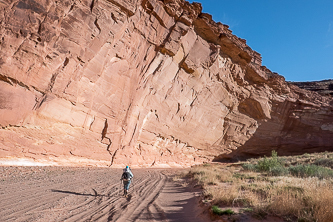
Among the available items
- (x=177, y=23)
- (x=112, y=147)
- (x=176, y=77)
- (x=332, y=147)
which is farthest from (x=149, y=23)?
(x=332, y=147)

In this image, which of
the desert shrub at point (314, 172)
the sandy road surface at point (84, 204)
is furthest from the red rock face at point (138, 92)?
the desert shrub at point (314, 172)

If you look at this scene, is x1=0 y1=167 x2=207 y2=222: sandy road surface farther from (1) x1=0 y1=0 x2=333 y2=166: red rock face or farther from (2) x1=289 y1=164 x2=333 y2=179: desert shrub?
(2) x1=289 y1=164 x2=333 y2=179: desert shrub

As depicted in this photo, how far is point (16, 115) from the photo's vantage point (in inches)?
508

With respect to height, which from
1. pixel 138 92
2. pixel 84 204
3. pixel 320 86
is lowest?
pixel 84 204

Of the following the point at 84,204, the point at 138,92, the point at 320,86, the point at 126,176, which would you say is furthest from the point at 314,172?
the point at 320,86

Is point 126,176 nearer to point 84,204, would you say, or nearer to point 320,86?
point 84,204

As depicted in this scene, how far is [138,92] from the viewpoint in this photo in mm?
20719

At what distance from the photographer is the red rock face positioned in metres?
13.7

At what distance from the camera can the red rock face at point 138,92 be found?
13734 millimetres

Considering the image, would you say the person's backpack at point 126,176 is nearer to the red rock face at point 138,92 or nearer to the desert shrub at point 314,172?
the red rock face at point 138,92

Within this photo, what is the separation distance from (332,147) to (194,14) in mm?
30265

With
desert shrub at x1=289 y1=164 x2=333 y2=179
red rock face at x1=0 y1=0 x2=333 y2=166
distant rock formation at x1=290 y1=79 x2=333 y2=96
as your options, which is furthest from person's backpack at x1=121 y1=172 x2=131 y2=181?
distant rock formation at x1=290 y1=79 x2=333 y2=96

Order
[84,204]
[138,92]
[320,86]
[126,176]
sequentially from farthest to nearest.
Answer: [320,86] → [138,92] → [126,176] → [84,204]

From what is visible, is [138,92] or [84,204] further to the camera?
[138,92]
